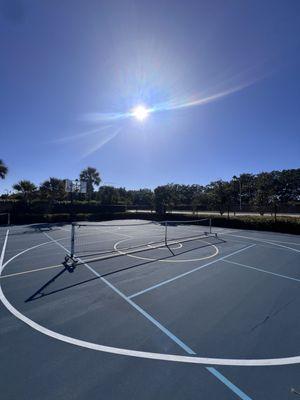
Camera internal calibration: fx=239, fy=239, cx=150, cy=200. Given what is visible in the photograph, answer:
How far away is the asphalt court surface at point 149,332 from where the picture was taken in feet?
12.1

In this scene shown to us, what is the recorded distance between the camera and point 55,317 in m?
5.79

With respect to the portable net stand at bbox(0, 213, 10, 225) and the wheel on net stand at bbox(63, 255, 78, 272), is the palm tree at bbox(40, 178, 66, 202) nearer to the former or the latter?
the portable net stand at bbox(0, 213, 10, 225)

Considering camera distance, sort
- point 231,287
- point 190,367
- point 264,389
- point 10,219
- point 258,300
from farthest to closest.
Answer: point 10,219 → point 231,287 → point 258,300 → point 190,367 → point 264,389

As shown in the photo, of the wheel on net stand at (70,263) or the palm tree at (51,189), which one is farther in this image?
the palm tree at (51,189)

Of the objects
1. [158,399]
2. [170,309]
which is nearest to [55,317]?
[170,309]

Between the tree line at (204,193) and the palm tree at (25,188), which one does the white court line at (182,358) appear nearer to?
the tree line at (204,193)

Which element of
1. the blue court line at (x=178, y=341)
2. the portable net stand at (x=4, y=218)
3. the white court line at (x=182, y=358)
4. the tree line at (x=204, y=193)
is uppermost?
the tree line at (x=204, y=193)

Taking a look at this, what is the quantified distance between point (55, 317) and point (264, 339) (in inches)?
186

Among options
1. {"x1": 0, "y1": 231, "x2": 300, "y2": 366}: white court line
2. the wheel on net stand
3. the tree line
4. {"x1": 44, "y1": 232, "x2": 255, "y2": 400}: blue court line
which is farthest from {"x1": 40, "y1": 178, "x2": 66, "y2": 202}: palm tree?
{"x1": 0, "y1": 231, "x2": 300, "y2": 366}: white court line

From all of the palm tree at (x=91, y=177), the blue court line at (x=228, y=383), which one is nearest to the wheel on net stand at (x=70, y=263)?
the blue court line at (x=228, y=383)

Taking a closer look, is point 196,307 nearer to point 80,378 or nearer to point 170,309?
point 170,309

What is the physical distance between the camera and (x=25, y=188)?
120 ft

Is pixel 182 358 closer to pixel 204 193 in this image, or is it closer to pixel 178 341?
pixel 178 341

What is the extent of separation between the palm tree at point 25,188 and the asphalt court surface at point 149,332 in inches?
Answer: 1163
